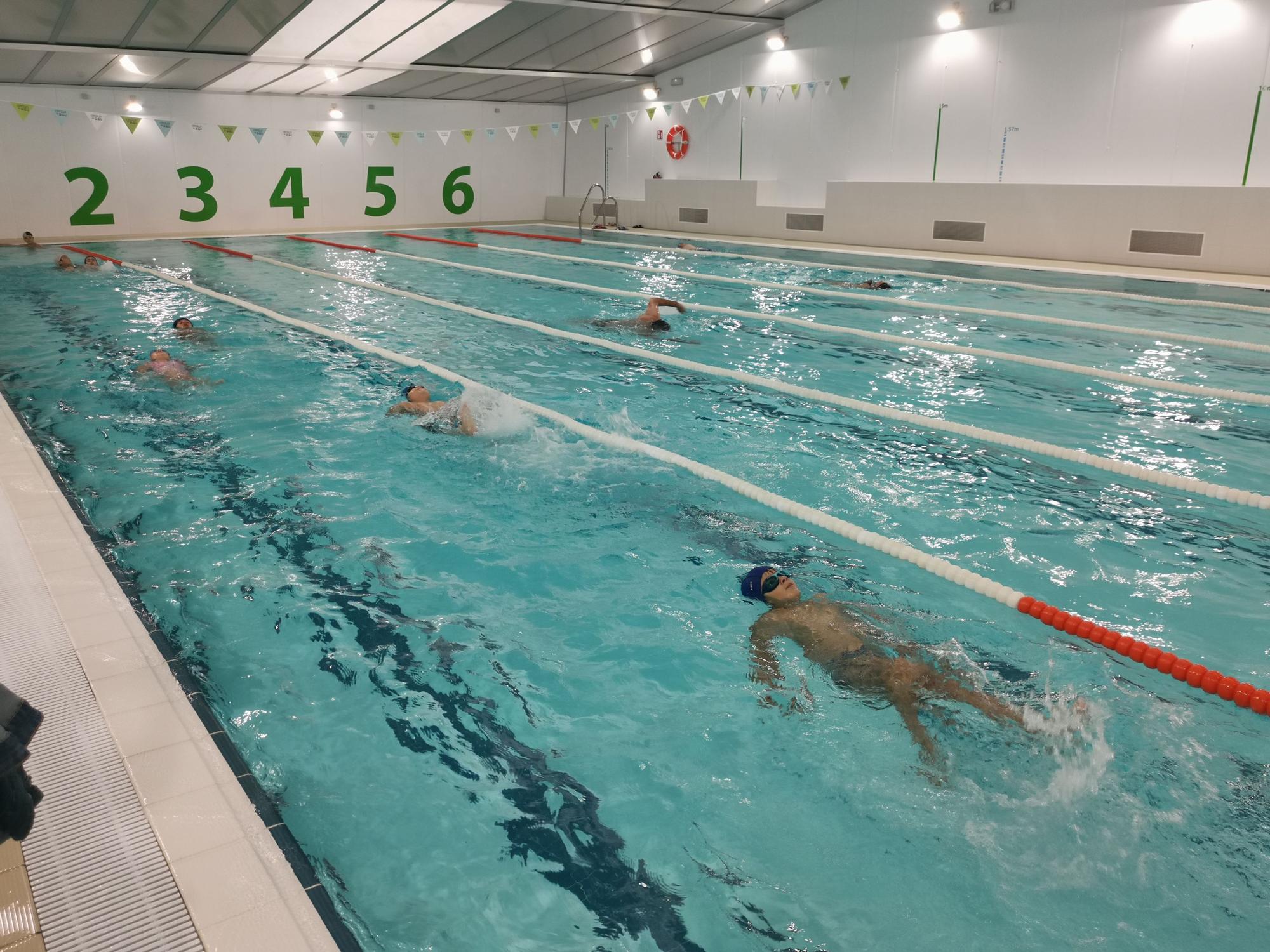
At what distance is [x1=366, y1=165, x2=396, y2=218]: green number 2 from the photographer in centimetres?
2161

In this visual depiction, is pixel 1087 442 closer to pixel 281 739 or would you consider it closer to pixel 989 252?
pixel 281 739

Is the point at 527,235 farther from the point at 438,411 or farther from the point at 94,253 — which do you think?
the point at 438,411

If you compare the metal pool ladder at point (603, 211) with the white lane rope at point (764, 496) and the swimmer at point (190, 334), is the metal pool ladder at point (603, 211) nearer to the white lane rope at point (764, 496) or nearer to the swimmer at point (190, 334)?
the swimmer at point (190, 334)

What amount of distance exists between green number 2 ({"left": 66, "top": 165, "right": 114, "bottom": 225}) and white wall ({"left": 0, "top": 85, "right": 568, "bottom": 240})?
98mm

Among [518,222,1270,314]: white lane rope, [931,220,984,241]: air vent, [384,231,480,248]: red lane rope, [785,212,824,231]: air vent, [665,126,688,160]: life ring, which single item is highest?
[665,126,688,160]: life ring

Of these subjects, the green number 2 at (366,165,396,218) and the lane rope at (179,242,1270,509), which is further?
the green number 2 at (366,165,396,218)

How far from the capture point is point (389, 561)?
3.79 metres

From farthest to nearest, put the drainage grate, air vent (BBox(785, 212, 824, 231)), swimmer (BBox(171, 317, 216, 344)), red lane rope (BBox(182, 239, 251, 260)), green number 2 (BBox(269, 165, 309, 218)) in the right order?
green number 2 (BBox(269, 165, 309, 218)), air vent (BBox(785, 212, 824, 231)), red lane rope (BBox(182, 239, 251, 260)), swimmer (BBox(171, 317, 216, 344)), the drainage grate

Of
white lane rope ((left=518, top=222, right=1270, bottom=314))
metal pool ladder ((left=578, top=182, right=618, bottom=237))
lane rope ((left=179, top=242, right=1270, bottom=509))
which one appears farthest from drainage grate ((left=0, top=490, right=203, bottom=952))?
metal pool ladder ((left=578, top=182, right=618, bottom=237))

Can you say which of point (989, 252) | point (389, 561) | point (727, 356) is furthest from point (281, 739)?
point (989, 252)

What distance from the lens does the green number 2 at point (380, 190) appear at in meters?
21.6

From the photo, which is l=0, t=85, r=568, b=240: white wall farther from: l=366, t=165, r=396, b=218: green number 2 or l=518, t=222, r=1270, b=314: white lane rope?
l=518, t=222, r=1270, b=314: white lane rope

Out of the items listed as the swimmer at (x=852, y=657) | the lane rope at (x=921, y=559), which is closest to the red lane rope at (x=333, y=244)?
the lane rope at (x=921, y=559)

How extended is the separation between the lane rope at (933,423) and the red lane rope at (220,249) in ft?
24.6
